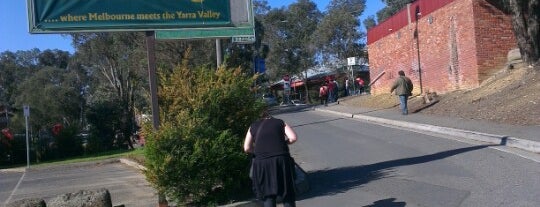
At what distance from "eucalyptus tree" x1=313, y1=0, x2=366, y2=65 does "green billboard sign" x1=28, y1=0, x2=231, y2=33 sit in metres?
45.2

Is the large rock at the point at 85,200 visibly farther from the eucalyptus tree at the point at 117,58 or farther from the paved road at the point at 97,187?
the eucalyptus tree at the point at 117,58

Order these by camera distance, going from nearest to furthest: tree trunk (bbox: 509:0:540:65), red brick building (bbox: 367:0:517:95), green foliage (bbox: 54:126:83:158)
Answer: tree trunk (bbox: 509:0:540:65) → red brick building (bbox: 367:0:517:95) → green foliage (bbox: 54:126:83:158)

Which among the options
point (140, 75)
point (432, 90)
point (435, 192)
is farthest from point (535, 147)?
point (140, 75)

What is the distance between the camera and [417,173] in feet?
34.3

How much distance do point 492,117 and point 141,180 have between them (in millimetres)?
9443

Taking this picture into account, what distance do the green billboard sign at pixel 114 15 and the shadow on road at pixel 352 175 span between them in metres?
3.17

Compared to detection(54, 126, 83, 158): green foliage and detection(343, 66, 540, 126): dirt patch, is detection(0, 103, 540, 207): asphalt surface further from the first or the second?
detection(54, 126, 83, 158): green foliage

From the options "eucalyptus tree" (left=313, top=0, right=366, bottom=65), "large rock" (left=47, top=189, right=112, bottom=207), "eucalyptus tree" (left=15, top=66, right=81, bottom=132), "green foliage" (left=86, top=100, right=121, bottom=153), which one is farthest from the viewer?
"eucalyptus tree" (left=313, top=0, right=366, bottom=65)

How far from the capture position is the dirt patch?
16312mm

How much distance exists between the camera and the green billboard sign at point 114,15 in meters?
9.41

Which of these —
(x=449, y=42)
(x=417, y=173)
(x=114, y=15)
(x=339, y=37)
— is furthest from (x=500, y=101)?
(x=339, y=37)

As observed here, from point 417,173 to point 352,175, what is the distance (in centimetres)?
112

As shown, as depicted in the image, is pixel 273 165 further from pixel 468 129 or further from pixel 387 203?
pixel 468 129

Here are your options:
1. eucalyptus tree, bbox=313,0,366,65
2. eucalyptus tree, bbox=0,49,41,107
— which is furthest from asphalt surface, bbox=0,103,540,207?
eucalyptus tree, bbox=0,49,41,107
